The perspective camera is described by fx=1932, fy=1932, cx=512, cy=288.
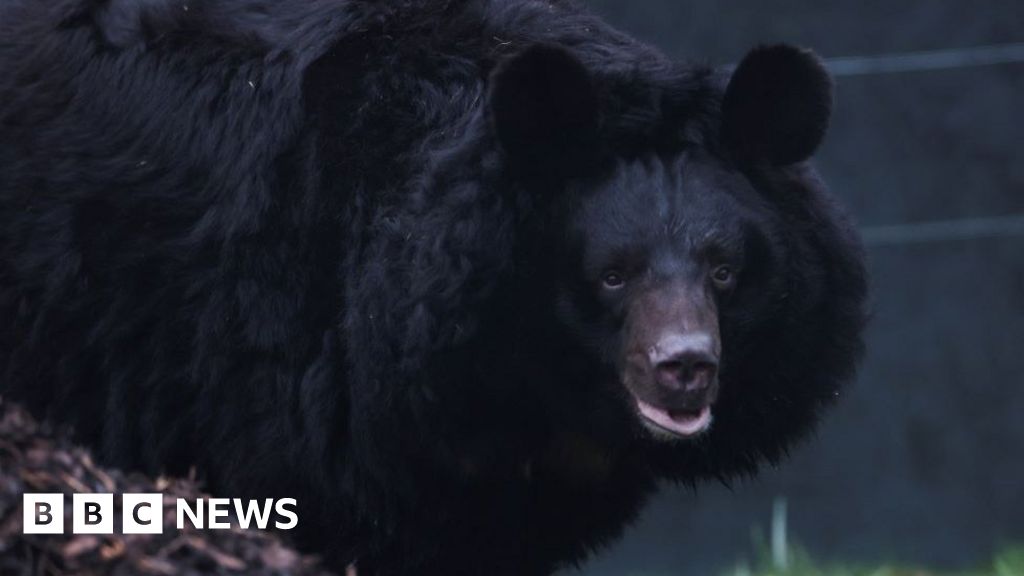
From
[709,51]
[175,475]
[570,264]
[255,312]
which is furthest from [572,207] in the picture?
[709,51]

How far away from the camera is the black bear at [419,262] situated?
14.7 feet

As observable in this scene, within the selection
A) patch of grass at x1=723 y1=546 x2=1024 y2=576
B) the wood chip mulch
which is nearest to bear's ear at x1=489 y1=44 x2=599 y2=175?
the wood chip mulch

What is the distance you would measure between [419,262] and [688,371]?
2.32ft

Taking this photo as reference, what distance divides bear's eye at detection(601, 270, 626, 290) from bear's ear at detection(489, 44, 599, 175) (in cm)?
28

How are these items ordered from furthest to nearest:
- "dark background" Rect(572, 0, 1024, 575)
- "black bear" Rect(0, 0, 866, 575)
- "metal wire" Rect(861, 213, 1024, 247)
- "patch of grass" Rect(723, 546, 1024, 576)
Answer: "metal wire" Rect(861, 213, 1024, 247), "dark background" Rect(572, 0, 1024, 575), "patch of grass" Rect(723, 546, 1024, 576), "black bear" Rect(0, 0, 866, 575)

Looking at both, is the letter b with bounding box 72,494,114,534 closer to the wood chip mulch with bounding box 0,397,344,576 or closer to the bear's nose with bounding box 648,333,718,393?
the wood chip mulch with bounding box 0,397,344,576

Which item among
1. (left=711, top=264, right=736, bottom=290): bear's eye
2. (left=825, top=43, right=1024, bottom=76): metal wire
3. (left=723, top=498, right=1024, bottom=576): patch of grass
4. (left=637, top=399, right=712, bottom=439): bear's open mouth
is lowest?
→ (left=723, top=498, right=1024, bottom=576): patch of grass

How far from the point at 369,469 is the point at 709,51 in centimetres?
394

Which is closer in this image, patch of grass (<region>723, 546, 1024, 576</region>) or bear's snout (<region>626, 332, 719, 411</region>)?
bear's snout (<region>626, 332, 719, 411</region>)

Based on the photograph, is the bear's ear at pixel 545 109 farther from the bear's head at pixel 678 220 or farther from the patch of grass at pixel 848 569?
the patch of grass at pixel 848 569

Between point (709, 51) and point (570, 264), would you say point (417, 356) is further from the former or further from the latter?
point (709, 51)

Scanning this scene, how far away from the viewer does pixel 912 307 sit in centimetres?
843

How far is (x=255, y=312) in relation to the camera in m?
4.68

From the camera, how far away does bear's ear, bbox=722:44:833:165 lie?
14.9ft
